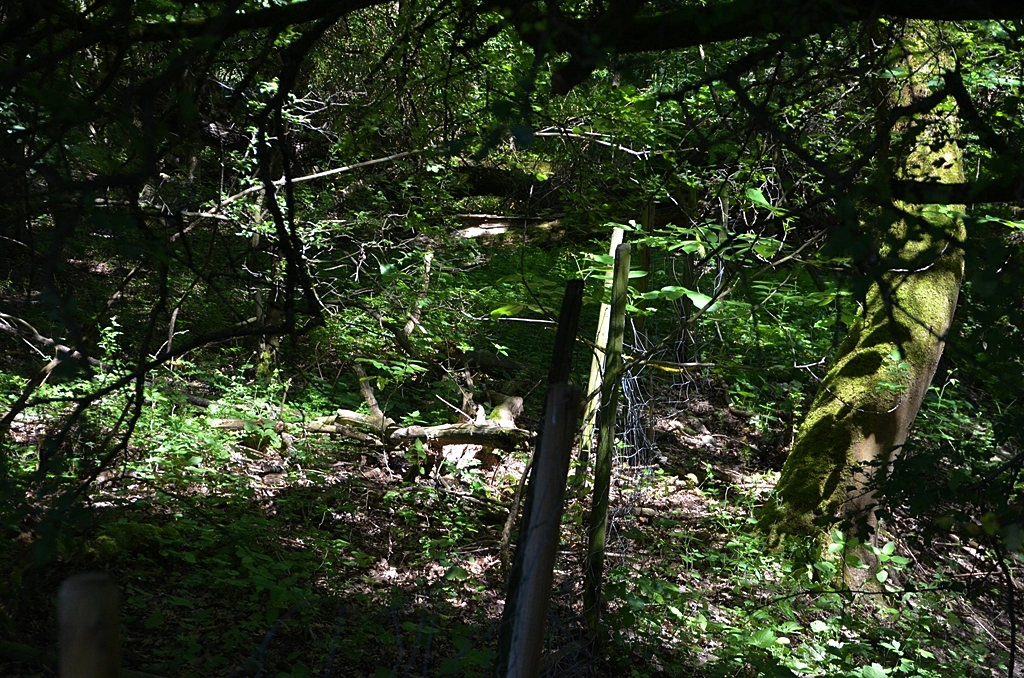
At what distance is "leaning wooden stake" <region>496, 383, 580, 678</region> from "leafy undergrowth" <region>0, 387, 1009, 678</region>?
1.06 m

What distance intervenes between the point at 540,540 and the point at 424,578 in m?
2.99

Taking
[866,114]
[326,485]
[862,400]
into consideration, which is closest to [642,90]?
[866,114]

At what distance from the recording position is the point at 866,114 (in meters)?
5.09

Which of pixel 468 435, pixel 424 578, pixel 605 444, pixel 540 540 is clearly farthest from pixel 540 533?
pixel 468 435

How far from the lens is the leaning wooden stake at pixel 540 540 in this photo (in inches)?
67.1

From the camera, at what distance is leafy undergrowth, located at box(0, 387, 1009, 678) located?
Result: 3.47 metres

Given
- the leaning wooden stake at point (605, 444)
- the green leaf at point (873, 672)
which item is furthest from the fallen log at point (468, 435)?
the green leaf at point (873, 672)

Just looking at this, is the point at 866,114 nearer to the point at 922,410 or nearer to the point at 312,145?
the point at 922,410

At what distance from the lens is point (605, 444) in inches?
145

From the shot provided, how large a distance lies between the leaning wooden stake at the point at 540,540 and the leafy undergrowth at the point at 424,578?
3.49 feet

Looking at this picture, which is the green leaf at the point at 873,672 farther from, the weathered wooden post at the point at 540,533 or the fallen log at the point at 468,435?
the fallen log at the point at 468,435

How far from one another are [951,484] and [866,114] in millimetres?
3254

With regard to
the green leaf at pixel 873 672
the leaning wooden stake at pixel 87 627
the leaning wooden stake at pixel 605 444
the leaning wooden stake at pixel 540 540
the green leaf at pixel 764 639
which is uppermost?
the leaning wooden stake at pixel 605 444

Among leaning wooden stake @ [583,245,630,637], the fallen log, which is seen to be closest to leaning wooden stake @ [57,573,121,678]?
leaning wooden stake @ [583,245,630,637]
